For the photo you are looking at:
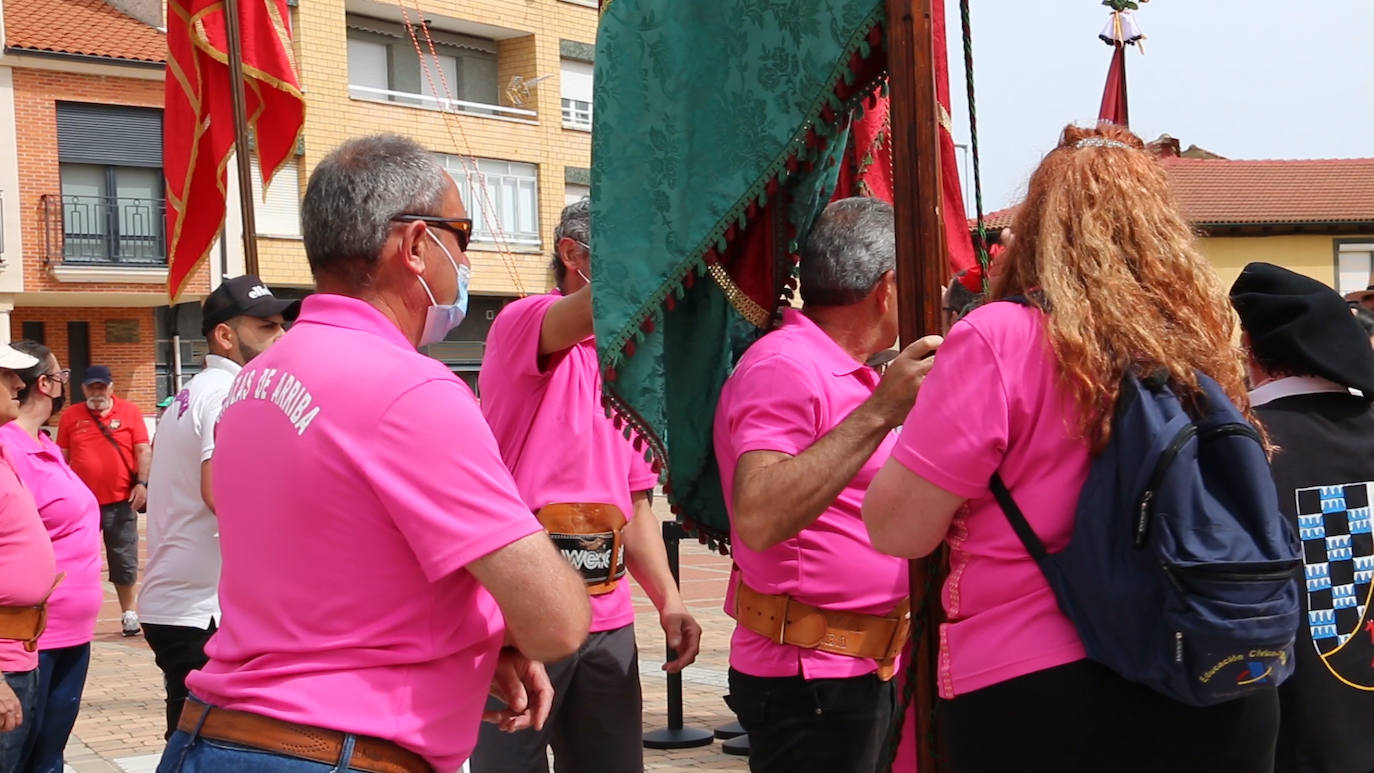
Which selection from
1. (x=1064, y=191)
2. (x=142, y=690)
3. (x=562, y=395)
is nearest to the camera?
(x=1064, y=191)

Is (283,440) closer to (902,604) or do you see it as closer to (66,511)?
(902,604)

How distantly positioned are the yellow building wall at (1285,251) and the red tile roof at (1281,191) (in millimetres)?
628

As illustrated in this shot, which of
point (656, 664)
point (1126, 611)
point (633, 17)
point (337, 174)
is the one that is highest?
point (633, 17)

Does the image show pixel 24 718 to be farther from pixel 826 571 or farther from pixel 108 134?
pixel 108 134

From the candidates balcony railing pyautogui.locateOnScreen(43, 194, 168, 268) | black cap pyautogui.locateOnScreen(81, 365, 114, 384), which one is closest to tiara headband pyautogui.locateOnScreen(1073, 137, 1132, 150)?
black cap pyautogui.locateOnScreen(81, 365, 114, 384)

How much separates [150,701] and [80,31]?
22.3 metres

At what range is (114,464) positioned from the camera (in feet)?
38.6

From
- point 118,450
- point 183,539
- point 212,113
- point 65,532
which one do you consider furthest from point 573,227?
point 118,450

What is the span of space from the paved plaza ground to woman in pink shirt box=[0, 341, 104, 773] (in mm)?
1862

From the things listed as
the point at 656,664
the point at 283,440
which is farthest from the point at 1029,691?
the point at 656,664

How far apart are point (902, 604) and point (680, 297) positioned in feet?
3.24

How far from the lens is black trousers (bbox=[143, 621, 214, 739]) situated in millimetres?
5230

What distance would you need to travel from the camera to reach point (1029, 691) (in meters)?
2.41

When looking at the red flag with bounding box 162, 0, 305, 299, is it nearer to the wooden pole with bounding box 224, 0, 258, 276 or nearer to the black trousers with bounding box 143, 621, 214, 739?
the wooden pole with bounding box 224, 0, 258, 276
